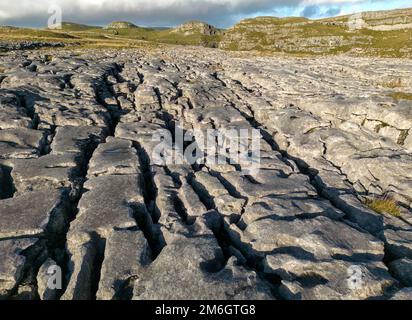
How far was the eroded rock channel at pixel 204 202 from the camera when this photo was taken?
1255 cm

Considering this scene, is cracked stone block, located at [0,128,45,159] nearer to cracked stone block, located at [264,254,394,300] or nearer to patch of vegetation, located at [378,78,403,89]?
cracked stone block, located at [264,254,394,300]

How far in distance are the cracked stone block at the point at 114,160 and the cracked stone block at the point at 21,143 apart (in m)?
4.09

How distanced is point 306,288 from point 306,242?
95.3 inches

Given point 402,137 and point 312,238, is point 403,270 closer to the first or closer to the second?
point 312,238

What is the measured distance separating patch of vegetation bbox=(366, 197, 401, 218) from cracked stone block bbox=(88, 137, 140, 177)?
45.6ft

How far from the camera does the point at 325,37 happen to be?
12862cm

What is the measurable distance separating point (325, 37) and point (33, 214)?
13465cm

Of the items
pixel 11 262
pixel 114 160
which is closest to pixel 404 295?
pixel 11 262

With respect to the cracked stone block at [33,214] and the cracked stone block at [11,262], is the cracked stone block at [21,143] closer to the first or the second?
the cracked stone block at [33,214]

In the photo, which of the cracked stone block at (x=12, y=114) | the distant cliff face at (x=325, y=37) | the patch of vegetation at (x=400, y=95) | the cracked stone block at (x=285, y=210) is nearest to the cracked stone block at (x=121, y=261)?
the cracked stone block at (x=285, y=210)

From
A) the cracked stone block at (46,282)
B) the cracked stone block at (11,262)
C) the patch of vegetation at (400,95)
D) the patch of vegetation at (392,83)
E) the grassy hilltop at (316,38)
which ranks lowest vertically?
the cracked stone block at (46,282)
